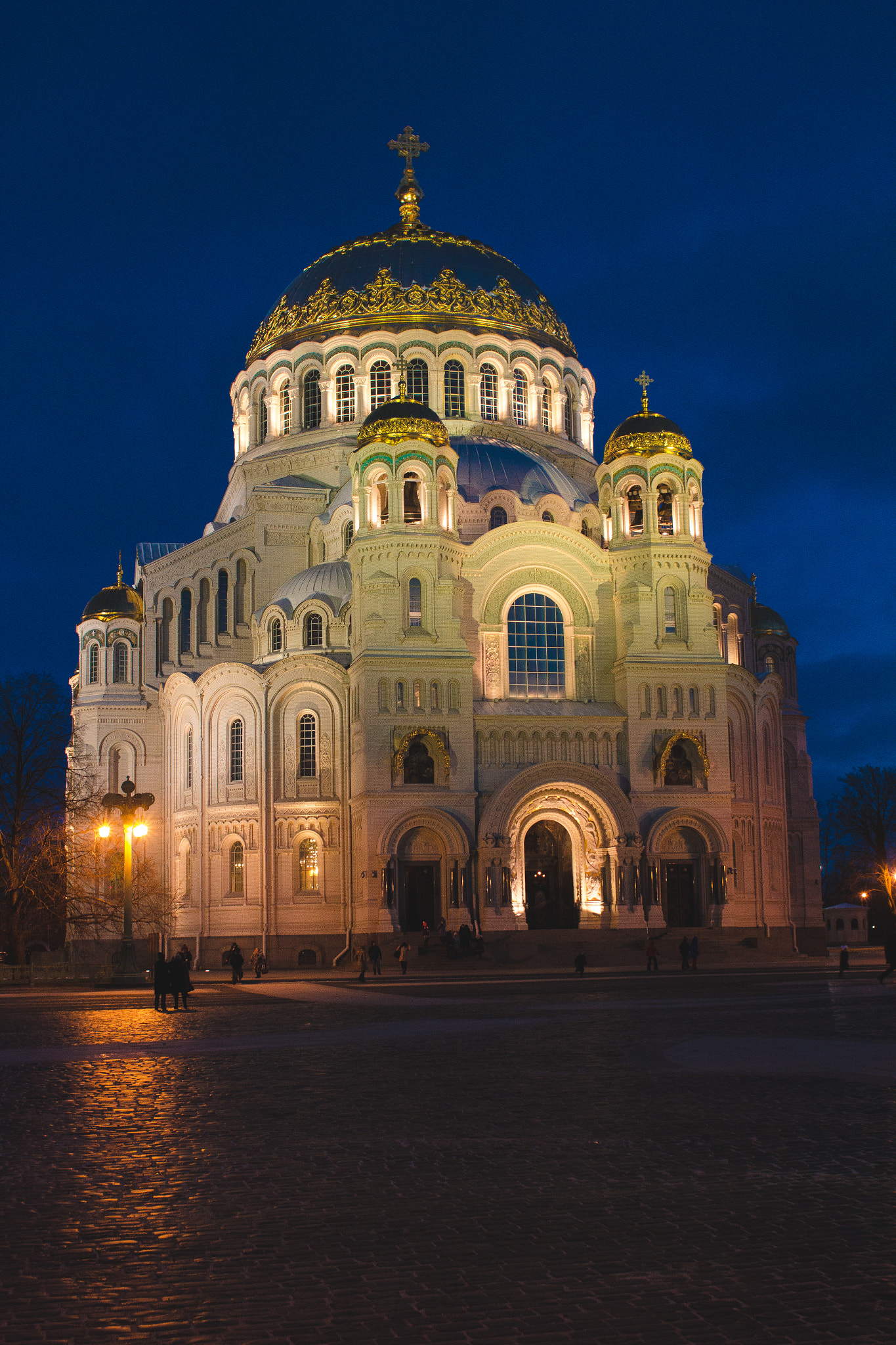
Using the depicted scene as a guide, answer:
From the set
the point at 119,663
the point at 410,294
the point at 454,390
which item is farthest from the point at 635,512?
the point at 119,663

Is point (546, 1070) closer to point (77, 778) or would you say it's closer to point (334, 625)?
point (334, 625)

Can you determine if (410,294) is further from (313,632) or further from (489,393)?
(313,632)

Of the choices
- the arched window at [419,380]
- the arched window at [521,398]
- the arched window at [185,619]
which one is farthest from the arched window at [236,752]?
the arched window at [521,398]

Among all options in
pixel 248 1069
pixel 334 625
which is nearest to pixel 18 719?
pixel 334 625

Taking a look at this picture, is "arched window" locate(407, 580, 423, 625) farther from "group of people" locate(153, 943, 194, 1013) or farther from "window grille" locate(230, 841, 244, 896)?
"group of people" locate(153, 943, 194, 1013)

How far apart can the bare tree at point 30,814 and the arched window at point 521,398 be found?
76.6 ft

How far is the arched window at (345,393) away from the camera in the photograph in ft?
200

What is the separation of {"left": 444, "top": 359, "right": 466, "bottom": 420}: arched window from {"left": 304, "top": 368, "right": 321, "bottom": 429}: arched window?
5.55 m

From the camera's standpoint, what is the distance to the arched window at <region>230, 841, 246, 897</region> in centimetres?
5059

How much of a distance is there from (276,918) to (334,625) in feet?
35.2

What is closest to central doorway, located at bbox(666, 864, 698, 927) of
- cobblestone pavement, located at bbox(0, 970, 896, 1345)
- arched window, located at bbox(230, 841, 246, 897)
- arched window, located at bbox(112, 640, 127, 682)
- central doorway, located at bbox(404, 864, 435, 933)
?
central doorway, located at bbox(404, 864, 435, 933)

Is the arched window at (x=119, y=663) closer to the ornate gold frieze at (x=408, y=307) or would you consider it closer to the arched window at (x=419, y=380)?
the ornate gold frieze at (x=408, y=307)

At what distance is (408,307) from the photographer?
6128 centimetres

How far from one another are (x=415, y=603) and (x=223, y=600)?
12.2m
